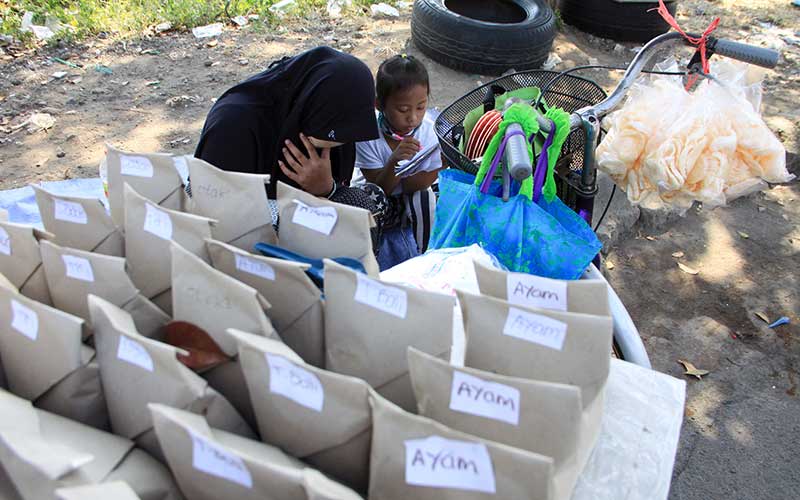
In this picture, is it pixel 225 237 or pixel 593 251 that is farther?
pixel 593 251

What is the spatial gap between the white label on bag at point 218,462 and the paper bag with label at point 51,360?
33 cm

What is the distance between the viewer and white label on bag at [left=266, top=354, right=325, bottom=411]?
0.94 metres

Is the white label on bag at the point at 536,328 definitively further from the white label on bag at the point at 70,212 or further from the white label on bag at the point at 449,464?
the white label on bag at the point at 70,212

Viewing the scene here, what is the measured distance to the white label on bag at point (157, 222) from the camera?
127 centimetres

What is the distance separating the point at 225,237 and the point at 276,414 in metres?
0.56

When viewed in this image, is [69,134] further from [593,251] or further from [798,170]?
[798,170]

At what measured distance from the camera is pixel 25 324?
1.08 m

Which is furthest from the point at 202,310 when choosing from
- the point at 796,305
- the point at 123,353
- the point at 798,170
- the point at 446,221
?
the point at 798,170

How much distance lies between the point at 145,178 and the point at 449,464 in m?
1.03

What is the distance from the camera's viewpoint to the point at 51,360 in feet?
3.47

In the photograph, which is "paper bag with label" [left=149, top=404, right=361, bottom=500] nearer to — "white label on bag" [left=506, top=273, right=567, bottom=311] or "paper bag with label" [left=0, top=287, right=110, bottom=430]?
"paper bag with label" [left=0, top=287, right=110, bottom=430]

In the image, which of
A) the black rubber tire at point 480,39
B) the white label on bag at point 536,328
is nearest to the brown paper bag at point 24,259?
the white label on bag at point 536,328

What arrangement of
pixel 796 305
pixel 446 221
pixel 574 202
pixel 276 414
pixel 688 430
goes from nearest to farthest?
pixel 276 414
pixel 446 221
pixel 574 202
pixel 688 430
pixel 796 305

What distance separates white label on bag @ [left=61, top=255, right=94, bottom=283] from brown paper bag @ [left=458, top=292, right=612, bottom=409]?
72cm
